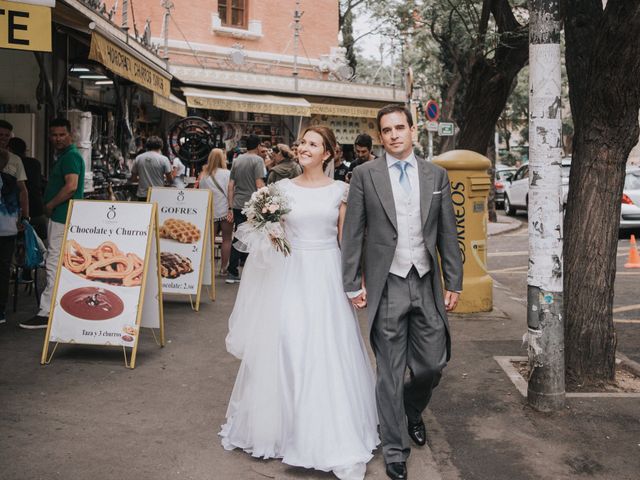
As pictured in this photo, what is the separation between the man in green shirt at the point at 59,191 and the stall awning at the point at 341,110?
14148mm

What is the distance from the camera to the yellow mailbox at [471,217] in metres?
8.39

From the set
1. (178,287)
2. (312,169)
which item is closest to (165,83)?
(178,287)

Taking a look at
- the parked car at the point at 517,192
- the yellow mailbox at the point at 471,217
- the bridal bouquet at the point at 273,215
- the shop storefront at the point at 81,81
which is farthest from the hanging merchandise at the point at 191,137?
the parked car at the point at 517,192

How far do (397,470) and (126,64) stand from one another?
19.6ft

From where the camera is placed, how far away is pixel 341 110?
2177cm

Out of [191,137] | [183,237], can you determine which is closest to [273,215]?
[183,237]

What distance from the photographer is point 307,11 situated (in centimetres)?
2361

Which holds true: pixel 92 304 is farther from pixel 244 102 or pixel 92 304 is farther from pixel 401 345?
pixel 244 102

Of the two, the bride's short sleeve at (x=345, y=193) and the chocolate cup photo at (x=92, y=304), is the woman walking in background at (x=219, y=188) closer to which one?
the chocolate cup photo at (x=92, y=304)

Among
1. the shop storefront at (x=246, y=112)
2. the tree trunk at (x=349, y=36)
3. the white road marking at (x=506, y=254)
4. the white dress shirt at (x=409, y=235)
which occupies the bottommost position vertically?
the white road marking at (x=506, y=254)

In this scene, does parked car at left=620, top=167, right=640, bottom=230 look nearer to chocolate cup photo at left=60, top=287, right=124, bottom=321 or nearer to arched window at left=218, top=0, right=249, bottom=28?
arched window at left=218, top=0, right=249, bottom=28

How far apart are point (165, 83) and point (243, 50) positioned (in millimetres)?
11528

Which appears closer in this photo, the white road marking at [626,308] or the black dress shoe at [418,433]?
the black dress shoe at [418,433]

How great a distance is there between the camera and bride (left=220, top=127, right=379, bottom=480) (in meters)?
4.18
